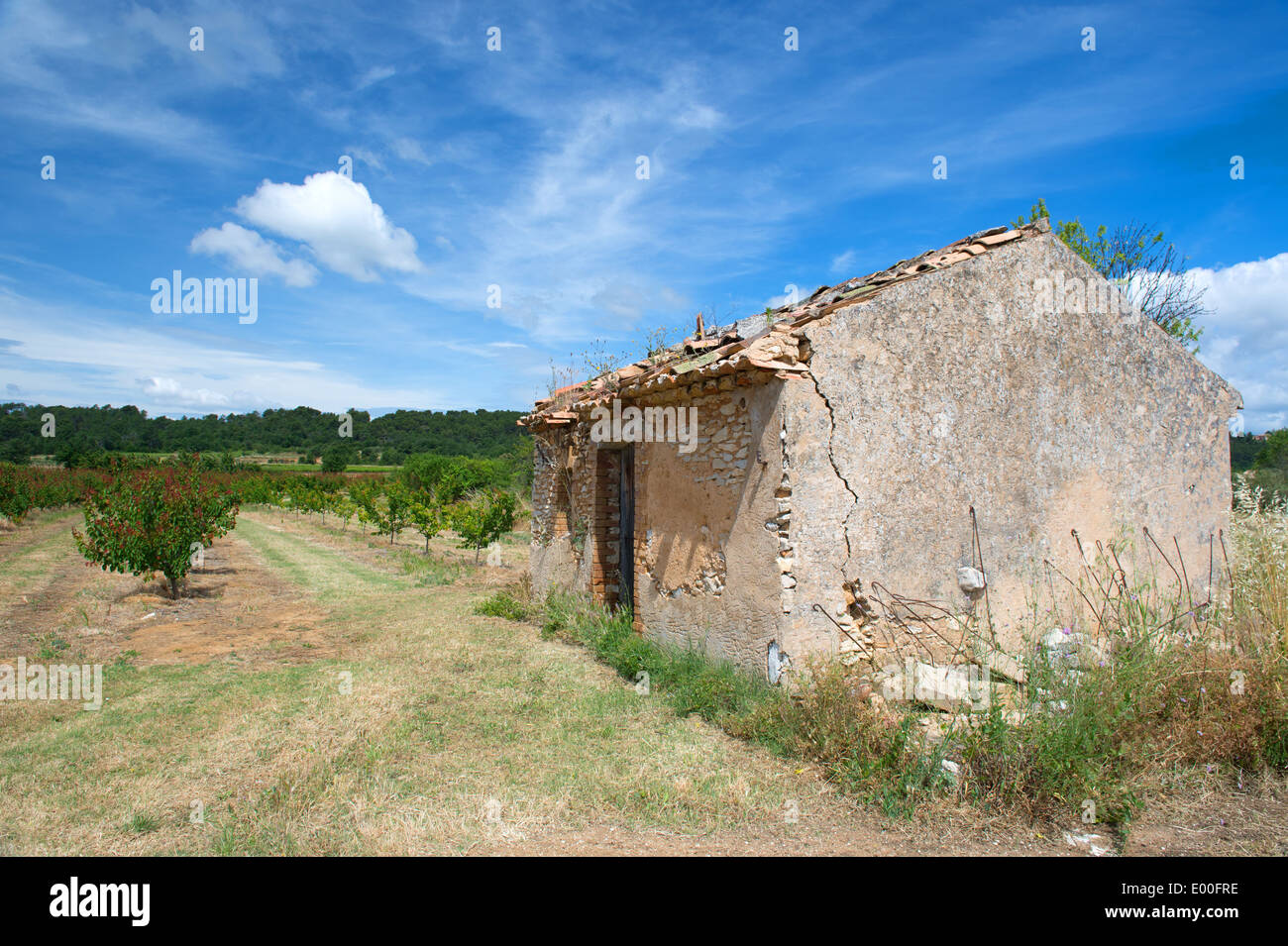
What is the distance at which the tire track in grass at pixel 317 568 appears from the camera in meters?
13.3

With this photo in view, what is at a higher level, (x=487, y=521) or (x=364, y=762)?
(x=487, y=521)

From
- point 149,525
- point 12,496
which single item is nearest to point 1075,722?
point 149,525

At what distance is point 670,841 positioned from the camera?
379cm

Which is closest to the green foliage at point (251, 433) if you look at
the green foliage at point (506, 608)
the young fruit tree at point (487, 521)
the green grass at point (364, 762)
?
the young fruit tree at point (487, 521)

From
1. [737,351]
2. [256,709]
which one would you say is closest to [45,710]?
[256,709]

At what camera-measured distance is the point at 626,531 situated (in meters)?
8.66

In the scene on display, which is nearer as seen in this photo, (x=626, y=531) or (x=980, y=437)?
(x=980, y=437)

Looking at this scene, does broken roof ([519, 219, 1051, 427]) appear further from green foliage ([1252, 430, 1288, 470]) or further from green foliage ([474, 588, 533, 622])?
green foliage ([1252, 430, 1288, 470])

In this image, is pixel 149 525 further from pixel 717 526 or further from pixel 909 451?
pixel 909 451

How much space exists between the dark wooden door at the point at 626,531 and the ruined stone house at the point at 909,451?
0.70 m

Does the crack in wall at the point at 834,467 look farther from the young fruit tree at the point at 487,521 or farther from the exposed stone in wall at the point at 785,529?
the young fruit tree at the point at 487,521

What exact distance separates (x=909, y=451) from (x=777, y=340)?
152 centimetres
